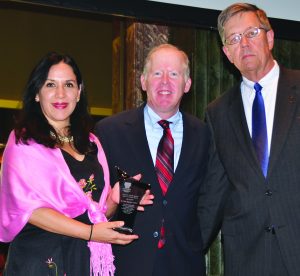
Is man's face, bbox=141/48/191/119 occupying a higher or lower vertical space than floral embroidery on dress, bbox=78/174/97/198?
higher

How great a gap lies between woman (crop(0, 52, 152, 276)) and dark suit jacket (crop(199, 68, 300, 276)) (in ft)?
1.91

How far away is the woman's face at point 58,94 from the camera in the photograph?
2.50 m

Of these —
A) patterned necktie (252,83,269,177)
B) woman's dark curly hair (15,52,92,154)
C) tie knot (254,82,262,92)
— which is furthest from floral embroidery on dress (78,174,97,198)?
tie knot (254,82,262,92)

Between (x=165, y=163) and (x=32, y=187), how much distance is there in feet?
2.55

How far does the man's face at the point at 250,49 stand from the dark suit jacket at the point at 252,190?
119 millimetres

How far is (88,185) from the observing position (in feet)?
7.99

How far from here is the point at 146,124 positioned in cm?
296

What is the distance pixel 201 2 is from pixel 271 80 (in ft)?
2.59

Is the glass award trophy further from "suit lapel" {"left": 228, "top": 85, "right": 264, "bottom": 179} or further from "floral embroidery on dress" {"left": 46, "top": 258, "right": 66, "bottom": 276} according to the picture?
"suit lapel" {"left": 228, "top": 85, "right": 264, "bottom": 179}

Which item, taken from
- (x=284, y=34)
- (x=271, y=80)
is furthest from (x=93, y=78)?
(x=271, y=80)

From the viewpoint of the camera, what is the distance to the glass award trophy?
2.28 meters

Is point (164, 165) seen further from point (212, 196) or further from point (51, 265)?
point (51, 265)

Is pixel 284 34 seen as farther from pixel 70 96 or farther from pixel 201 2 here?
pixel 70 96

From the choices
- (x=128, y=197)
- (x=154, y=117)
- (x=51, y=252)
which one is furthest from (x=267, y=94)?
(x=51, y=252)
